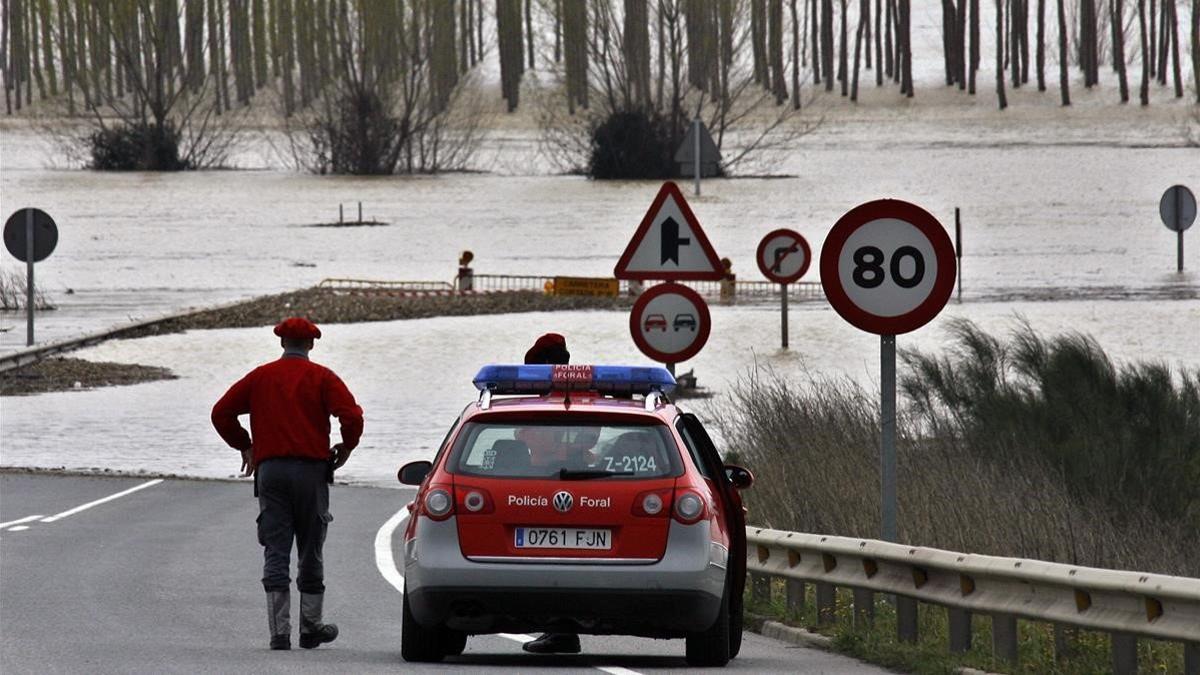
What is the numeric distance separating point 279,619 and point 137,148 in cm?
7543

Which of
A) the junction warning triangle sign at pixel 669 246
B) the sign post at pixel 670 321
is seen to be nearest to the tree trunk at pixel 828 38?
the sign post at pixel 670 321

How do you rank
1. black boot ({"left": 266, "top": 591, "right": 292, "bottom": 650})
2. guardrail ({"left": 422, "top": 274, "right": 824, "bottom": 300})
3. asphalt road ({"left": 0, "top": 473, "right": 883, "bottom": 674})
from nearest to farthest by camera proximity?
asphalt road ({"left": 0, "top": 473, "right": 883, "bottom": 674}) → black boot ({"left": 266, "top": 591, "right": 292, "bottom": 650}) → guardrail ({"left": 422, "top": 274, "right": 824, "bottom": 300})

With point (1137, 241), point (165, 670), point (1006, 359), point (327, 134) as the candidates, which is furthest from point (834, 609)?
point (327, 134)

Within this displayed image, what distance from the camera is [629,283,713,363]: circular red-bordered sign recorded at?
16.6m

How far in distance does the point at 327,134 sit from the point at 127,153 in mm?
7360

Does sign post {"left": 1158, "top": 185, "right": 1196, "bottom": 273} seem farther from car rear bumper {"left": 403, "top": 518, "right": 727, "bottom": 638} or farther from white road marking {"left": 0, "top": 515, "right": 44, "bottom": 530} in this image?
car rear bumper {"left": 403, "top": 518, "right": 727, "bottom": 638}

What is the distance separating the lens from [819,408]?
19.0 m

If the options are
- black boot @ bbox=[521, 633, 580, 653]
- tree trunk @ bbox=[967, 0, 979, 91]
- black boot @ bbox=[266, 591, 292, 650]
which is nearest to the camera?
black boot @ bbox=[266, 591, 292, 650]

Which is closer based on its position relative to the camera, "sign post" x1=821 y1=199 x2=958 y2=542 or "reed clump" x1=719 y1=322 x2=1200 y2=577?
"sign post" x1=821 y1=199 x2=958 y2=542

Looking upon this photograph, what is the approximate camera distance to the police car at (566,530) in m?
9.82

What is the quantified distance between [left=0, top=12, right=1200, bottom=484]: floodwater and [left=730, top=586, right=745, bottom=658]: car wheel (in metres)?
11.7

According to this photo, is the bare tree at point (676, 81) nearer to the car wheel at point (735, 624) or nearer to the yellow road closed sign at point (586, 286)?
the yellow road closed sign at point (586, 286)

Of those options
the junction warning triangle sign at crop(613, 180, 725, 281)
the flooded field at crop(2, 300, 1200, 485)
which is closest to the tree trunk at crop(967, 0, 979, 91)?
the flooded field at crop(2, 300, 1200, 485)

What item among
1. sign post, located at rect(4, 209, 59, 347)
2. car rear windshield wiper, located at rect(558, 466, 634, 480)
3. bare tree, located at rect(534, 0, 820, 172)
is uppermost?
bare tree, located at rect(534, 0, 820, 172)
